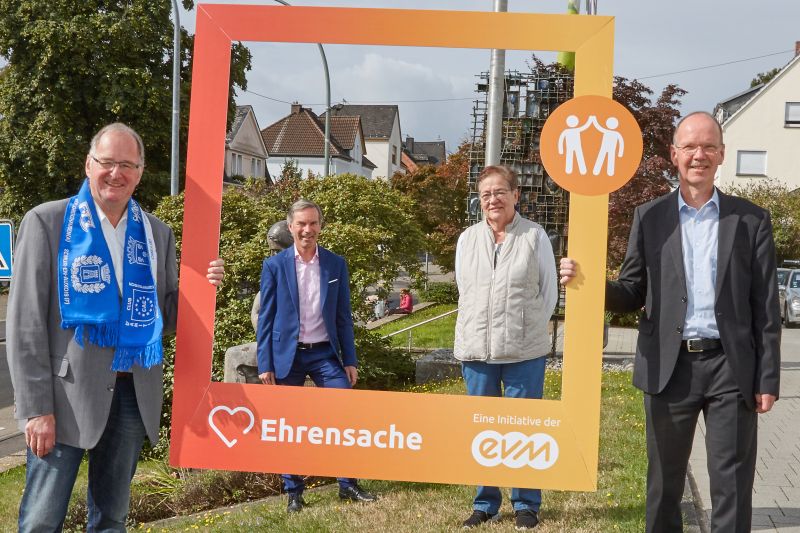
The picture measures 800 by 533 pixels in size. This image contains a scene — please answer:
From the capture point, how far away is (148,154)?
27.8m

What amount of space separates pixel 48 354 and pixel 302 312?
6.40 ft

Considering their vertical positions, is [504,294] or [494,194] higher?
[494,194]

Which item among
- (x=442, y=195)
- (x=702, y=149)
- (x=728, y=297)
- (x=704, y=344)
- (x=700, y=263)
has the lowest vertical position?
(x=704, y=344)

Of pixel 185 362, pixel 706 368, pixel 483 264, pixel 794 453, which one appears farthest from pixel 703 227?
pixel 794 453

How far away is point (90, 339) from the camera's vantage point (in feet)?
11.4

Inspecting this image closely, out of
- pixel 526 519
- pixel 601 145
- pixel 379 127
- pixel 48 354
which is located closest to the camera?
pixel 48 354

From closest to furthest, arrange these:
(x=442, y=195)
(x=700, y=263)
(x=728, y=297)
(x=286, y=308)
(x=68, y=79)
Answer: (x=728, y=297), (x=700, y=263), (x=286, y=308), (x=442, y=195), (x=68, y=79)

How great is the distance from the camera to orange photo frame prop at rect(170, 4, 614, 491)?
14.0 feet

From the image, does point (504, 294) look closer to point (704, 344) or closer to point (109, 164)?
point (704, 344)

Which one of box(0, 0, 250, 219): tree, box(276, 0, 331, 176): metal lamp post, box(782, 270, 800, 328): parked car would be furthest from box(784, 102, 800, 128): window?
box(276, 0, 331, 176): metal lamp post

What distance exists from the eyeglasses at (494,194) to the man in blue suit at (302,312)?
3.46 ft

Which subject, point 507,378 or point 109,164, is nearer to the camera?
point 109,164

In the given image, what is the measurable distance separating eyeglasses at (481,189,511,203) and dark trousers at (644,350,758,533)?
4.24 feet

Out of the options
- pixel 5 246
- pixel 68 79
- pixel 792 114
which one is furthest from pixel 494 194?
pixel 792 114
